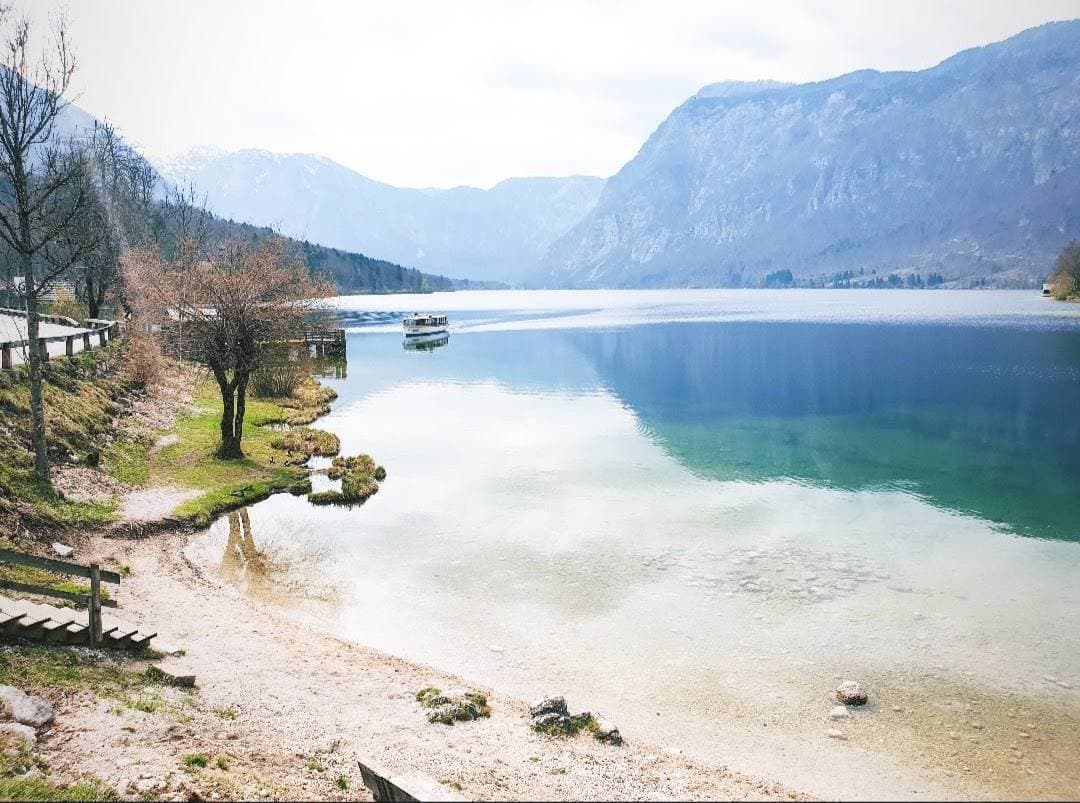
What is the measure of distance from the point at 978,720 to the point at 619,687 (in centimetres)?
776

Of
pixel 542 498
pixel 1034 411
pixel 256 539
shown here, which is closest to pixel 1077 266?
pixel 1034 411

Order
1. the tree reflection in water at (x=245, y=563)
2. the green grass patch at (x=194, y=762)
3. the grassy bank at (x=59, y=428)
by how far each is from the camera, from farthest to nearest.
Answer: the grassy bank at (x=59, y=428), the tree reflection in water at (x=245, y=563), the green grass patch at (x=194, y=762)

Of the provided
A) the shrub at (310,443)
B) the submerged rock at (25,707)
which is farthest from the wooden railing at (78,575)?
the shrub at (310,443)

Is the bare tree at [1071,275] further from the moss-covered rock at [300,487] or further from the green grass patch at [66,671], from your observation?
the green grass patch at [66,671]

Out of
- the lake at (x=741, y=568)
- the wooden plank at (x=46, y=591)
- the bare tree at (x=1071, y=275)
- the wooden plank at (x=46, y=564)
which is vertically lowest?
the lake at (x=741, y=568)

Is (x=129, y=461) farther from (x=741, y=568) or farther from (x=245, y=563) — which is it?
(x=741, y=568)

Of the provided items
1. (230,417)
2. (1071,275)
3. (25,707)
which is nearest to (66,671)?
(25,707)

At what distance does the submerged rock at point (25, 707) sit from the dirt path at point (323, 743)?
0.25 m

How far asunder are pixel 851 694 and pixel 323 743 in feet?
37.9

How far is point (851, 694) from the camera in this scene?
55.2ft

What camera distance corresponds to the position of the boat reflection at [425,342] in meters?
116

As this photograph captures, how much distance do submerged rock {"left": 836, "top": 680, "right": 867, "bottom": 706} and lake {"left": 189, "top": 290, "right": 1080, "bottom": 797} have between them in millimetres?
306

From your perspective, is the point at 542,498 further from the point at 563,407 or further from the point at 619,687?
the point at 563,407

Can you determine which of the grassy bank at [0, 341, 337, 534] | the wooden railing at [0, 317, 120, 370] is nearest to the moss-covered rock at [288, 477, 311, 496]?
the grassy bank at [0, 341, 337, 534]
